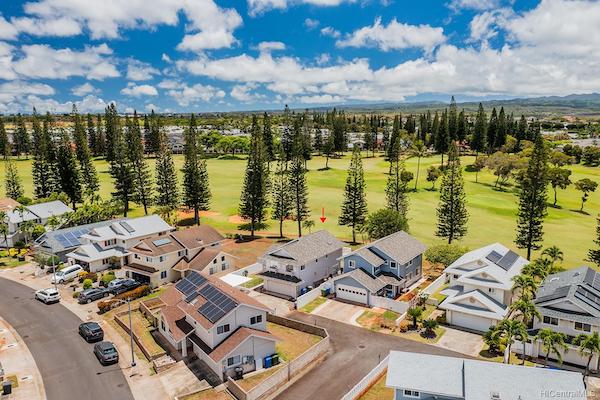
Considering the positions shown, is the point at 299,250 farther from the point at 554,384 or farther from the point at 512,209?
the point at 512,209

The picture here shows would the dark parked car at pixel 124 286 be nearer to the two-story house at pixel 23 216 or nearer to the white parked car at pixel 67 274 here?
the white parked car at pixel 67 274

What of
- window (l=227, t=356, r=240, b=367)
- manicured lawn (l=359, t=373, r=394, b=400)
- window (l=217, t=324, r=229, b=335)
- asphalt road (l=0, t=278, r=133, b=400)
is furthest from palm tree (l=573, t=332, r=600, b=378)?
asphalt road (l=0, t=278, r=133, b=400)

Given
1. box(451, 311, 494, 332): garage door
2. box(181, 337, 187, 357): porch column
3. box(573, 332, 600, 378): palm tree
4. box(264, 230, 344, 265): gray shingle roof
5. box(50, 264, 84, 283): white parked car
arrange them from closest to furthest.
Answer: box(573, 332, 600, 378): palm tree, box(181, 337, 187, 357): porch column, box(451, 311, 494, 332): garage door, box(264, 230, 344, 265): gray shingle roof, box(50, 264, 84, 283): white parked car

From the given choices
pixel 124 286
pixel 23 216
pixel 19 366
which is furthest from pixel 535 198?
pixel 23 216

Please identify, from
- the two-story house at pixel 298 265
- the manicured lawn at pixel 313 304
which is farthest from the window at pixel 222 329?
the two-story house at pixel 298 265

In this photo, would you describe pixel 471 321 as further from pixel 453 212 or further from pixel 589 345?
pixel 453 212

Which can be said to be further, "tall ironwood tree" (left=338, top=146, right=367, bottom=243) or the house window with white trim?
"tall ironwood tree" (left=338, top=146, right=367, bottom=243)

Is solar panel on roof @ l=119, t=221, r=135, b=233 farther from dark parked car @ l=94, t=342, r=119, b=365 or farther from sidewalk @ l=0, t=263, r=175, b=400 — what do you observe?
dark parked car @ l=94, t=342, r=119, b=365
